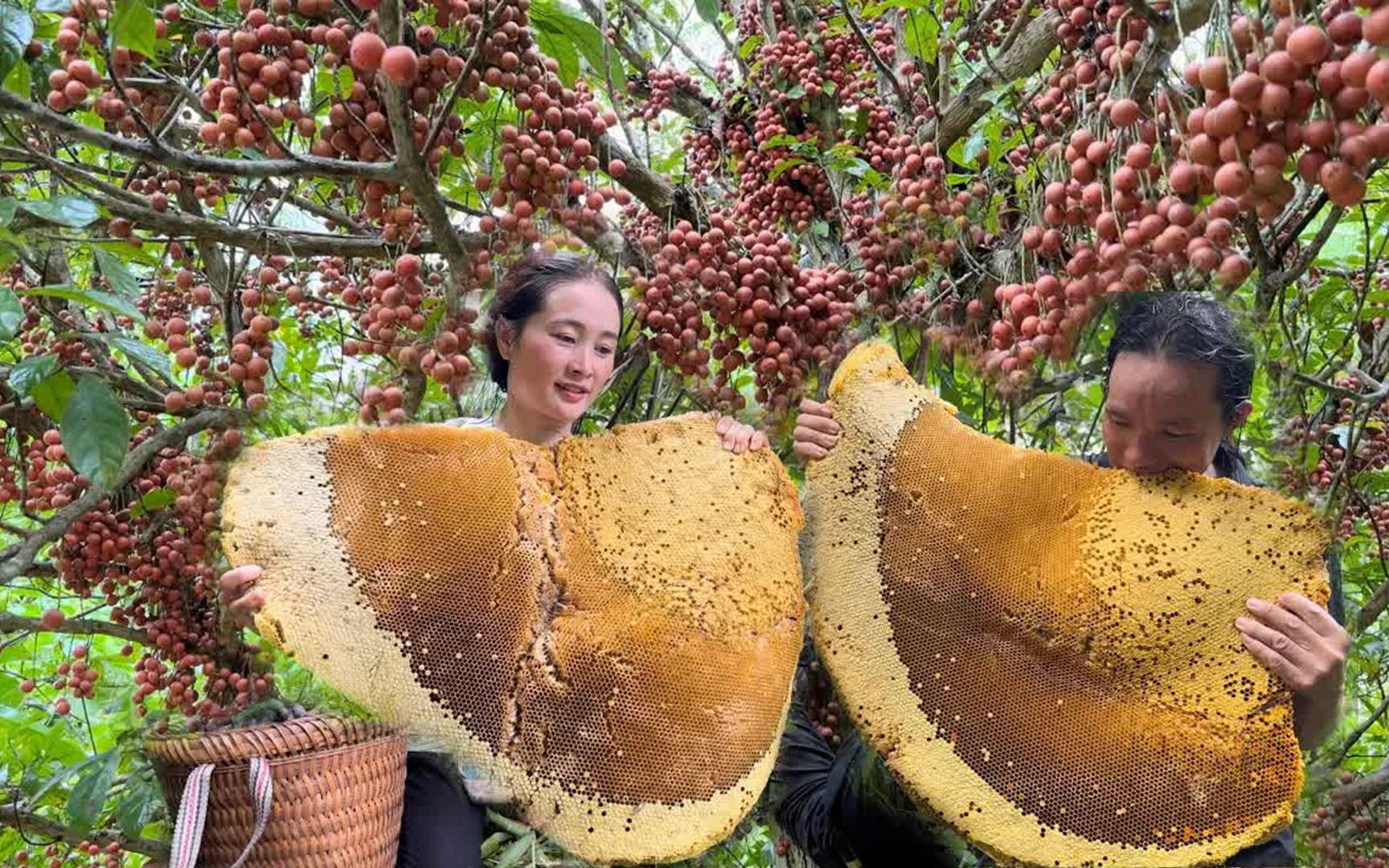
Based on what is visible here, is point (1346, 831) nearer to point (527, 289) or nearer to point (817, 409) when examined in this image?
point (817, 409)

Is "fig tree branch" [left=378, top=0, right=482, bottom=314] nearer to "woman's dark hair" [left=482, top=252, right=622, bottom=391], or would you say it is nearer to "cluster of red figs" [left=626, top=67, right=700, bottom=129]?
"woman's dark hair" [left=482, top=252, right=622, bottom=391]

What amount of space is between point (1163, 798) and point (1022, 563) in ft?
0.88

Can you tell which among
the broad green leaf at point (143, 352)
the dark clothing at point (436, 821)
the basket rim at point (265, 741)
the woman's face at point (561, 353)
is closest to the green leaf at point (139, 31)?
the broad green leaf at point (143, 352)

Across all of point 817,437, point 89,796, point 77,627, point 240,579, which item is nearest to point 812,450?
point 817,437

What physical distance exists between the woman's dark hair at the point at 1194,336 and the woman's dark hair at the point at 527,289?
0.56 m

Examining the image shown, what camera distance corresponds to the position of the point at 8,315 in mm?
1110

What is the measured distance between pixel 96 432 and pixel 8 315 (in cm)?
21

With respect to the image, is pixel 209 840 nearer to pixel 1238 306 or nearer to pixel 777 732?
pixel 777 732

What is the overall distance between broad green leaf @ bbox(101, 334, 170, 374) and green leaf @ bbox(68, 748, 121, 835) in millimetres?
680

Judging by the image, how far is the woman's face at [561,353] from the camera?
113 cm

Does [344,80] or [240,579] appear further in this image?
[344,80]

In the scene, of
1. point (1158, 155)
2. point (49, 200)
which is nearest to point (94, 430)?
point (49, 200)

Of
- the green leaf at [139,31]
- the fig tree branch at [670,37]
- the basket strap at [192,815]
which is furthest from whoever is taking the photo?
the fig tree branch at [670,37]

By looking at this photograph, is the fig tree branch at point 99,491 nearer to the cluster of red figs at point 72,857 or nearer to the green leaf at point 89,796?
the green leaf at point 89,796
